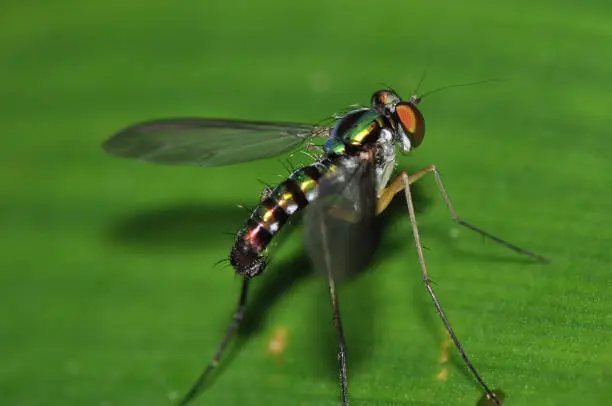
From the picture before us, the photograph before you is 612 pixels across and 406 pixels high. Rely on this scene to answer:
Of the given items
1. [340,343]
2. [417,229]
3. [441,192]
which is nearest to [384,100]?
[441,192]

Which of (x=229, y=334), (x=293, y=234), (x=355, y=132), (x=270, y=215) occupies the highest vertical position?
(x=355, y=132)

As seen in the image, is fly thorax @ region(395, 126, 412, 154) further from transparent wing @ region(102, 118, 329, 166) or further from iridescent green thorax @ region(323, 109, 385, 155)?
transparent wing @ region(102, 118, 329, 166)

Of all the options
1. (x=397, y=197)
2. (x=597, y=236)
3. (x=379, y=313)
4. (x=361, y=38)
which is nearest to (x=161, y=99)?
(x=361, y=38)

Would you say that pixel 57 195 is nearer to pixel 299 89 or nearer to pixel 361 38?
pixel 299 89

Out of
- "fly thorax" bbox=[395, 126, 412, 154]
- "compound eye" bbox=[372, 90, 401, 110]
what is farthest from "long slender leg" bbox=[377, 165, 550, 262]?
"compound eye" bbox=[372, 90, 401, 110]

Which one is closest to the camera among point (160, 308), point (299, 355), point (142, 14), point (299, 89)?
point (299, 355)

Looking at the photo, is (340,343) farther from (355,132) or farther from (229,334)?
(355,132)
